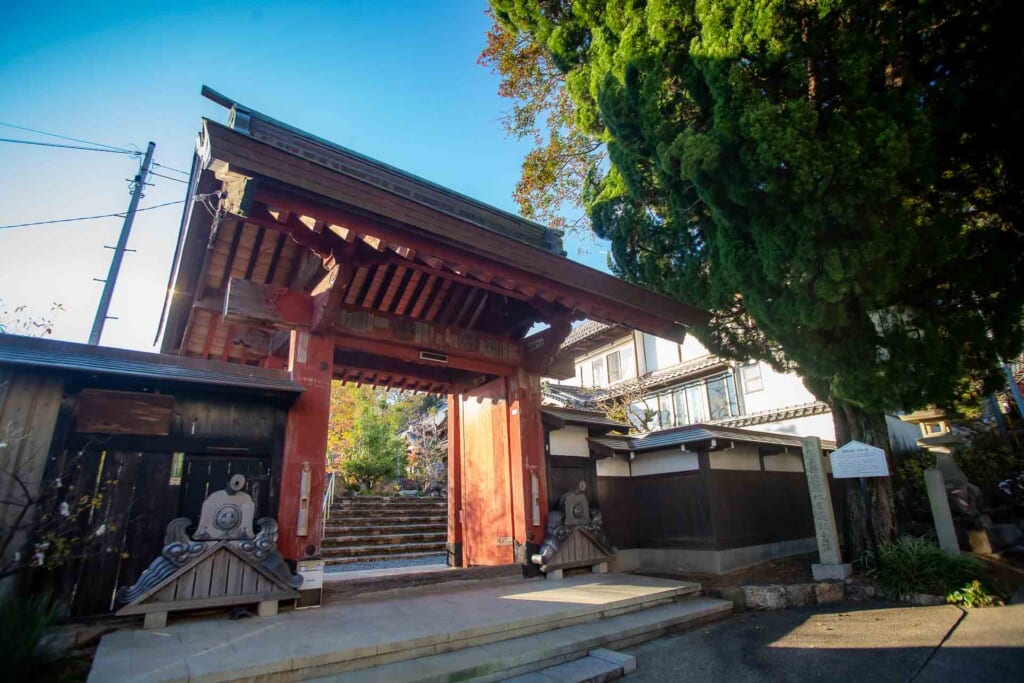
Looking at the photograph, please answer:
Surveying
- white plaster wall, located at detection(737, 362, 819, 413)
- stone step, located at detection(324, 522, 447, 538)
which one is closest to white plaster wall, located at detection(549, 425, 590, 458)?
stone step, located at detection(324, 522, 447, 538)

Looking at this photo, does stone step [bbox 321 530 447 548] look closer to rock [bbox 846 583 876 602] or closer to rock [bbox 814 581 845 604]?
rock [bbox 814 581 845 604]

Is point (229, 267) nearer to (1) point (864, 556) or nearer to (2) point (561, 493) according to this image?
(2) point (561, 493)

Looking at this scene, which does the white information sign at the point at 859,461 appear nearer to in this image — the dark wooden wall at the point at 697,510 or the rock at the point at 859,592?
the rock at the point at 859,592

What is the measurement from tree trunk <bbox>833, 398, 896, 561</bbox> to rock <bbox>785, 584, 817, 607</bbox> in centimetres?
161

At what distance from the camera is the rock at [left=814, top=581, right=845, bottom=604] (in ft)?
21.8

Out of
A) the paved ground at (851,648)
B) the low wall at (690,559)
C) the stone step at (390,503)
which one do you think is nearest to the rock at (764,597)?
the paved ground at (851,648)

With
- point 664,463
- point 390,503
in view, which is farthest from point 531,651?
point 390,503

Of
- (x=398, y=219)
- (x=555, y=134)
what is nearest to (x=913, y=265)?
(x=398, y=219)

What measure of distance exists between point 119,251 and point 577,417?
33.8ft

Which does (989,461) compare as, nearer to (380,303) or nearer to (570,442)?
(570,442)

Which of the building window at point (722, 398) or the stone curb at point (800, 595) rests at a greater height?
the building window at point (722, 398)

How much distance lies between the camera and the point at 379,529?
10.5 meters

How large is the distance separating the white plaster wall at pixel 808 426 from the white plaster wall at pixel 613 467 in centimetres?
799

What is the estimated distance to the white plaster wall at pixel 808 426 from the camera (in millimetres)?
14492
